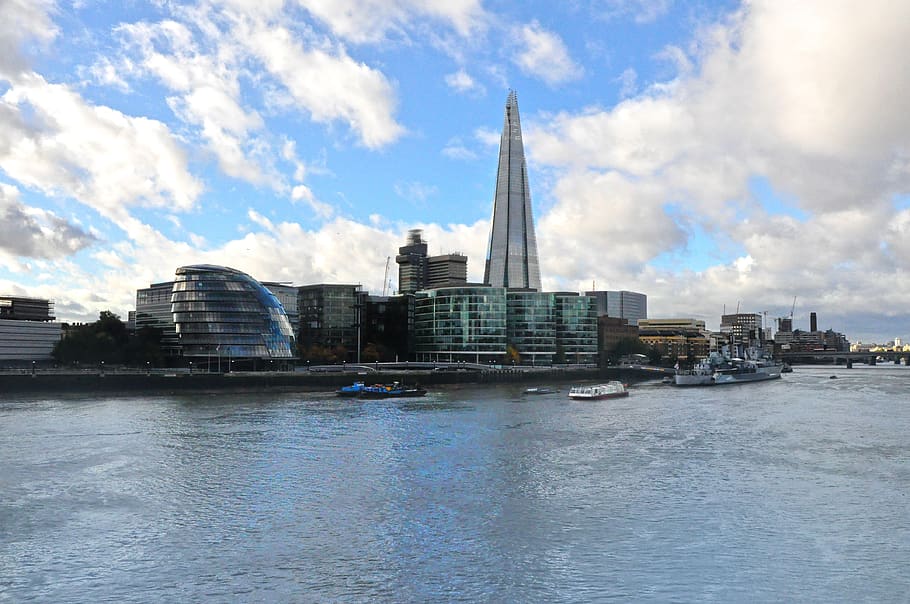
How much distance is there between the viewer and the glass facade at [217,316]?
373 feet

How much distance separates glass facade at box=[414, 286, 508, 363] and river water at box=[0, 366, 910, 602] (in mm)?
100957

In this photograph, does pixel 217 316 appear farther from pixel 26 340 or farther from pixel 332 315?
pixel 332 315

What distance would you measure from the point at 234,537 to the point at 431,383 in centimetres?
9392

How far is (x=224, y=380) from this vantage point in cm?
9631

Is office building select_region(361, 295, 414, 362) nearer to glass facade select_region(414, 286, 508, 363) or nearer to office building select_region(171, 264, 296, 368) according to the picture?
glass facade select_region(414, 286, 508, 363)

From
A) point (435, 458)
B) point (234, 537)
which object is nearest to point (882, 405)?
point (435, 458)

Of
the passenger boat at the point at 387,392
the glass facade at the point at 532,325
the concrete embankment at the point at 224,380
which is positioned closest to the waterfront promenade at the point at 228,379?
the concrete embankment at the point at 224,380

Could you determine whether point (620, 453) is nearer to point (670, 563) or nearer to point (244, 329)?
point (670, 563)

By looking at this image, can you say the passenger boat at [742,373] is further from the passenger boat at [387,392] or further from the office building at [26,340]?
the office building at [26,340]

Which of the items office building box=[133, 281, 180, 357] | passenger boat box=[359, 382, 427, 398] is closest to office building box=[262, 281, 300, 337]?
office building box=[133, 281, 180, 357]

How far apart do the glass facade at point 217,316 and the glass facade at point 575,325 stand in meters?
76.2

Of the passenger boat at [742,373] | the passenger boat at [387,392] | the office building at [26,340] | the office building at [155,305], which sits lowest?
the passenger boat at [387,392]

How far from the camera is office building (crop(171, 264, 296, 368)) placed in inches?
4471

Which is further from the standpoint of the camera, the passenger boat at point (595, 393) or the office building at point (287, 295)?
the office building at point (287, 295)
